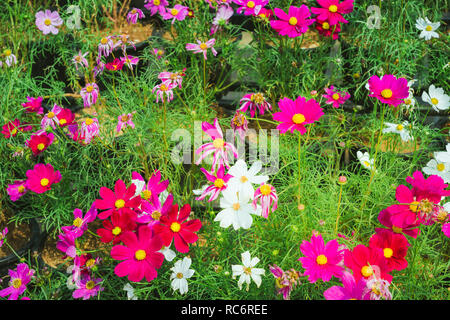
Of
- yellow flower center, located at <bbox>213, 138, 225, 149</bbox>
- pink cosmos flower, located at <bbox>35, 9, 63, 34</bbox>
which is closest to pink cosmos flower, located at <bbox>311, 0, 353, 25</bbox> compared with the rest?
yellow flower center, located at <bbox>213, 138, 225, 149</bbox>

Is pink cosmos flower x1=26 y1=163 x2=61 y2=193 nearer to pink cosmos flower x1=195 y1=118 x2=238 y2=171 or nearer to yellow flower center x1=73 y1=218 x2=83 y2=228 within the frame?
yellow flower center x1=73 y1=218 x2=83 y2=228

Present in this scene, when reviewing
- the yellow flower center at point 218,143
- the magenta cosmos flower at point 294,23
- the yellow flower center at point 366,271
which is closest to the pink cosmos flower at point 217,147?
the yellow flower center at point 218,143

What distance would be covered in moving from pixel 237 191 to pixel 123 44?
72 cm

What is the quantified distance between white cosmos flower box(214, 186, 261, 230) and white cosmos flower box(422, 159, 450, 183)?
43 centimetres

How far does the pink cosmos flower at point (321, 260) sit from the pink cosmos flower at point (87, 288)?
49 centimetres

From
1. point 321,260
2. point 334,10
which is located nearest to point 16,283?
point 321,260

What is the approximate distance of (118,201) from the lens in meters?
0.89

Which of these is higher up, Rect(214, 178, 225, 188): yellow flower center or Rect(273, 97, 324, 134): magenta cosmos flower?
Rect(273, 97, 324, 134): magenta cosmos flower

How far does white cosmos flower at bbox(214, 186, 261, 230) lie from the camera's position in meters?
0.80

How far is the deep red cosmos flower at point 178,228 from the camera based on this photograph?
0.84 metres

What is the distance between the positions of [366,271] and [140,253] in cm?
43

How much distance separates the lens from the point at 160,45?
1757 mm

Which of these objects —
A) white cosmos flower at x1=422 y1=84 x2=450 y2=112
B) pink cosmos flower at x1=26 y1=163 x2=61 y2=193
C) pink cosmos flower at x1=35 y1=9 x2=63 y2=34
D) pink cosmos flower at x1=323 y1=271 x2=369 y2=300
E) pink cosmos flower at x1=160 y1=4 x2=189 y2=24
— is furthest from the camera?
pink cosmos flower at x1=35 y1=9 x2=63 y2=34
